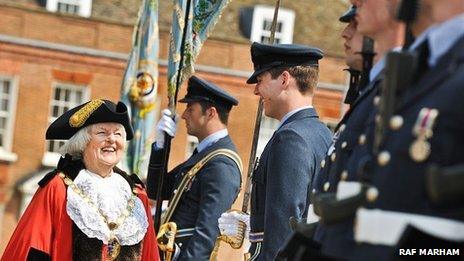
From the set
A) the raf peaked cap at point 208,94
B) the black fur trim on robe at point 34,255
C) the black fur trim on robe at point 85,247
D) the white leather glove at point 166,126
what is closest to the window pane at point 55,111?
the raf peaked cap at point 208,94

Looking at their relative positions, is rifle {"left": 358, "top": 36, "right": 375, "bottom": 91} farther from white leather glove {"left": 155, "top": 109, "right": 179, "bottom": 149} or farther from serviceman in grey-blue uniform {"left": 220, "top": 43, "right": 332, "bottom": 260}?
white leather glove {"left": 155, "top": 109, "right": 179, "bottom": 149}

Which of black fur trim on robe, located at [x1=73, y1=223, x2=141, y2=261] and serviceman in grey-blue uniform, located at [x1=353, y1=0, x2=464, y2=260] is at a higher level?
serviceman in grey-blue uniform, located at [x1=353, y1=0, x2=464, y2=260]

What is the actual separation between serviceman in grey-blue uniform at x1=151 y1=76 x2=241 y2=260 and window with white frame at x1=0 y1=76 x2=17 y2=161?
22375 millimetres

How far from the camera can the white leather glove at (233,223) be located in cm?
685

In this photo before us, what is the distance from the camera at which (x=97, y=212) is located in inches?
267

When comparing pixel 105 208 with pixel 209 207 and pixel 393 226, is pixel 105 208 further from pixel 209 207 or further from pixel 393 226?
pixel 393 226

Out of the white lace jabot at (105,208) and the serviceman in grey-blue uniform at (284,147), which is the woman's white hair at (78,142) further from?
the serviceman in grey-blue uniform at (284,147)

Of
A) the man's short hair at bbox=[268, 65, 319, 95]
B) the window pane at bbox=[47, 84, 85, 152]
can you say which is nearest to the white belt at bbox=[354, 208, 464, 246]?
the man's short hair at bbox=[268, 65, 319, 95]

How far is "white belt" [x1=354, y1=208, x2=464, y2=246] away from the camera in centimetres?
319

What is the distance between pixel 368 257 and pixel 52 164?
27363 mm

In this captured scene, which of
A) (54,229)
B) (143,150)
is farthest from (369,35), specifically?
(143,150)

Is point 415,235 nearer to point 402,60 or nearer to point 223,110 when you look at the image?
point 402,60

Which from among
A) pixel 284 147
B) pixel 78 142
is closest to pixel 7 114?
pixel 78 142

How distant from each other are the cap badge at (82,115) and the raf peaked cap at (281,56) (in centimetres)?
93
